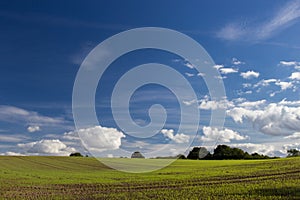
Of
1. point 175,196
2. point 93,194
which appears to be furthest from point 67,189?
point 175,196

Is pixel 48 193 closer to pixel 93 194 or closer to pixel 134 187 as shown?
pixel 93 194

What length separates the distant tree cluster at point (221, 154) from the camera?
106 meters

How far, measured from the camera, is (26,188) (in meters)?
35.6

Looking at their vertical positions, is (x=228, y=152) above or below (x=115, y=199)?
above

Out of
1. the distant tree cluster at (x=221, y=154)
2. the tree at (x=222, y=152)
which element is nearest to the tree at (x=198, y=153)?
the distant tree cluster at (x=221, y=154)

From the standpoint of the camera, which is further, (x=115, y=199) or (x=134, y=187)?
(x=134, y=187)

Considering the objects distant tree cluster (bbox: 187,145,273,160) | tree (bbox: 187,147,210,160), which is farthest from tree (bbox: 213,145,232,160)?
tree (bbox: 187,147,210,160)

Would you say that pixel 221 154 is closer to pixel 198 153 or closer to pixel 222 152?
pixel 222 152

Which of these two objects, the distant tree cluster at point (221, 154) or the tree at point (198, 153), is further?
the tree at point (198, 153)

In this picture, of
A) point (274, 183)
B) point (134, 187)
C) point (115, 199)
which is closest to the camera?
point (115, 199)

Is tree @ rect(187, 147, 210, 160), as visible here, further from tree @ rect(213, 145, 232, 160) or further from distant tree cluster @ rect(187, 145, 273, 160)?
tree @ rect(213, 145, 232, 160)

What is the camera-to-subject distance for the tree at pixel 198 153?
109838mm

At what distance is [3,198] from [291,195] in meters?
21.4

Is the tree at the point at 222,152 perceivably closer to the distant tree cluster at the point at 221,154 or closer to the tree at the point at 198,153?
the distant tree cluster at the point at 221,154
